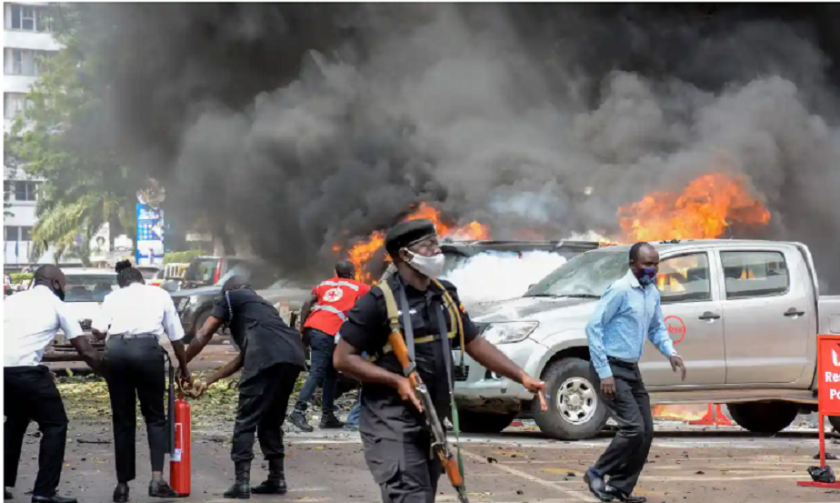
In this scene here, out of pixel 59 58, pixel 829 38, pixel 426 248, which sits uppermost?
pixel 59 58

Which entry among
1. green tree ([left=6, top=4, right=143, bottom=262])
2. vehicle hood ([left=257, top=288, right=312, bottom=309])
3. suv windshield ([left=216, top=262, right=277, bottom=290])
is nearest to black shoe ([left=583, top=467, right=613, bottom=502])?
vehicle hood ([left=257, top=288, right=312, bottom=309])

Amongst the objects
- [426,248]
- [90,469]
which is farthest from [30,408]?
[426,248]

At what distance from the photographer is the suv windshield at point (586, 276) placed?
10.8 meters

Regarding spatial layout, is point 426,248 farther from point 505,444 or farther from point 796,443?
point 796,443

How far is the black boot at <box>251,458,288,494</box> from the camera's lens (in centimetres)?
785

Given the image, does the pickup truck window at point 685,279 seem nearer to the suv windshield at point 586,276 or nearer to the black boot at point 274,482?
the suv windshield at point 586,276

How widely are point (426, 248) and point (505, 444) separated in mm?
5413

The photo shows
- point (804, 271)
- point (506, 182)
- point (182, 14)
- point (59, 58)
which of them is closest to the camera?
point (804, 271)

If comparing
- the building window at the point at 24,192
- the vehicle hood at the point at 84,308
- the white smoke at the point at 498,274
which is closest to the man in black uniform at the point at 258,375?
the white smoke at the point at 498,274

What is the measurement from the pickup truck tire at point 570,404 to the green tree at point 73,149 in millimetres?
20451

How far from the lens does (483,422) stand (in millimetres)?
11070

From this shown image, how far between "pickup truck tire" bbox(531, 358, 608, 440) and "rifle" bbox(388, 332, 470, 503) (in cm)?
532

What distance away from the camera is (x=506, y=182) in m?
24.2

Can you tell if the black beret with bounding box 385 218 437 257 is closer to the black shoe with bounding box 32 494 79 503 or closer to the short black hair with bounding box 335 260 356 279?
the black shoe with bounding box 32 494 79 503
